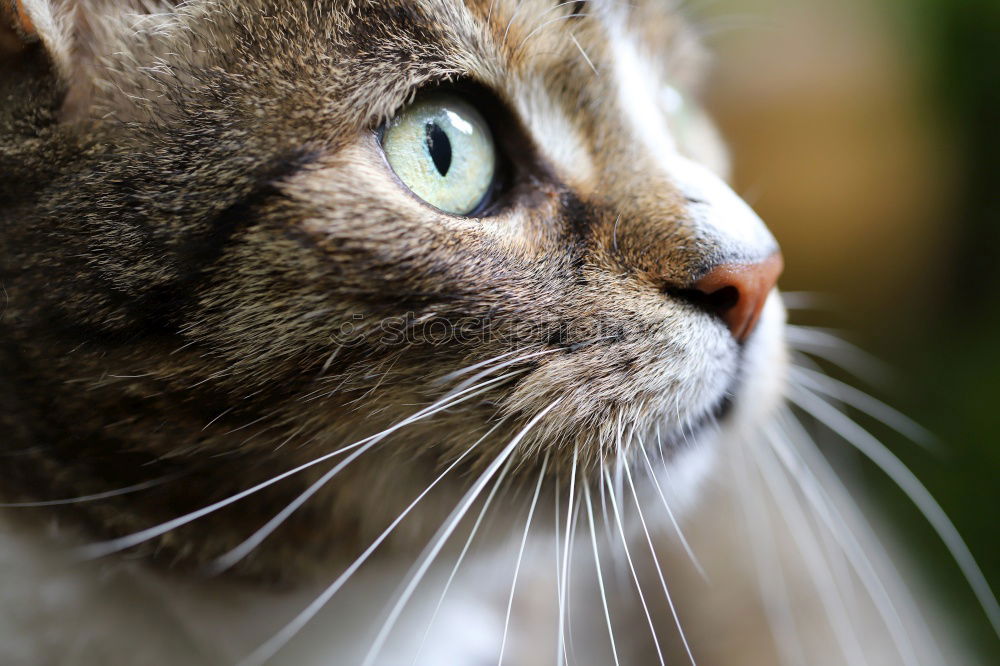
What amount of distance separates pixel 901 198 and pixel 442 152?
2.29 ft

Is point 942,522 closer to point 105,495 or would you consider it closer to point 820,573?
point 820,573

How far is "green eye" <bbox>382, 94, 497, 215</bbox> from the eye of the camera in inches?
16.0

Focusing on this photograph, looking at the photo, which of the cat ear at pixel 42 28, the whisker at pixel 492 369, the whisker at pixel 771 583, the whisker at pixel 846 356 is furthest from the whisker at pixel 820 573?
the cat ear at pixel 42 28

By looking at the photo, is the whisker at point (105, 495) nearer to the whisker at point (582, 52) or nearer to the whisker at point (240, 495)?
the whisker at point (240, 495)

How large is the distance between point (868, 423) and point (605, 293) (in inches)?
25.4

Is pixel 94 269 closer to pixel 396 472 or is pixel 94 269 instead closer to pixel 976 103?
pixel 396 472

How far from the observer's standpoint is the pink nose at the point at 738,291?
44cm

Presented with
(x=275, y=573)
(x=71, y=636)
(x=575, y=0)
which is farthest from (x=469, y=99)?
(x=71, y=636)

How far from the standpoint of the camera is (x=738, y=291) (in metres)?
0.45

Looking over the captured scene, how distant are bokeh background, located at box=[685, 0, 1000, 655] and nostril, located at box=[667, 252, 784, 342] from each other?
37 cm

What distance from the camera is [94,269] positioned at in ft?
1.22

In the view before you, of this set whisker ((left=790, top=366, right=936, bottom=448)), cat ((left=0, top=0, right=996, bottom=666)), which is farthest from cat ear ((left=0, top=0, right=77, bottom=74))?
whisker ((left=790, top=366, right=936, bottom=448))

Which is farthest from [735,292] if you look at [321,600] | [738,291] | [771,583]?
[771,583]

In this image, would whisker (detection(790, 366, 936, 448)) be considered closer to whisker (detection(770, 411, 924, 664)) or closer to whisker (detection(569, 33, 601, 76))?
whisker (detection(770, 411, 924, 664))
